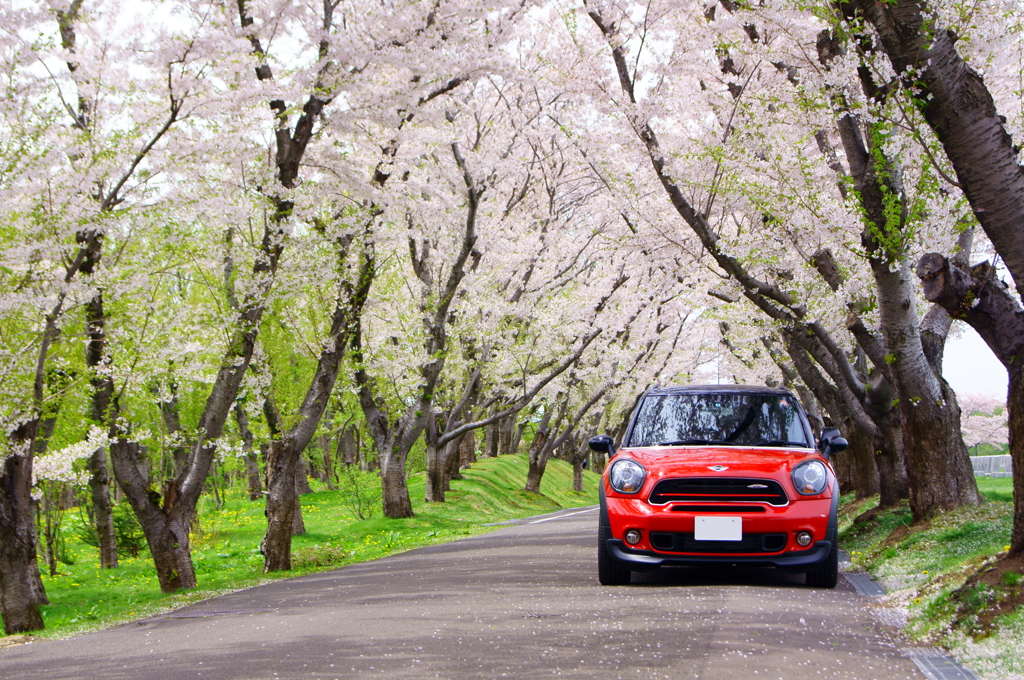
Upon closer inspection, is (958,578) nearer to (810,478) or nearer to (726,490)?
(810,478)

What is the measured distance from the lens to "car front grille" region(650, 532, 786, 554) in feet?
26.5

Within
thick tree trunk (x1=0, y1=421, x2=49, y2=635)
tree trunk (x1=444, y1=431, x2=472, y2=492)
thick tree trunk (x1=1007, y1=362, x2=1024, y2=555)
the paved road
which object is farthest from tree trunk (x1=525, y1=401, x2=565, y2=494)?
thick tree trunk (x1=1007, y1=362, x2=1024, y2=555)

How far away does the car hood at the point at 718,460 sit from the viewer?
8.09 metres

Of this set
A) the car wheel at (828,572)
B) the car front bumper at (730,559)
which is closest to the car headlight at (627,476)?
the car front bumper at (730,559)

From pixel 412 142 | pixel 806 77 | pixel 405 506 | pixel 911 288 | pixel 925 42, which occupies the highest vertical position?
pixel 412 142

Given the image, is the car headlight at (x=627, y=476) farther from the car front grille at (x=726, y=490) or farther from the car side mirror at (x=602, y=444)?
the car side mirror at (x=602, y=444)

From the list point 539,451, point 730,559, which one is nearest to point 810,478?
point 730,559

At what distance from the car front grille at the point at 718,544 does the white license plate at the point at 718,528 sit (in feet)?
0.14

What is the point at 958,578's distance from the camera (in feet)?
26.2

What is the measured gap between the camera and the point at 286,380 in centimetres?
2486

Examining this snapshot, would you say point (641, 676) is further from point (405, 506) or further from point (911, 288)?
point (405, 506)

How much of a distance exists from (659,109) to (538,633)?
9.56 metres

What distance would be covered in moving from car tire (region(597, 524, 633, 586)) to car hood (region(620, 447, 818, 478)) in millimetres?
748

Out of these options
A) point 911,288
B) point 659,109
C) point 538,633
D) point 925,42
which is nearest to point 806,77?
point 659,109
